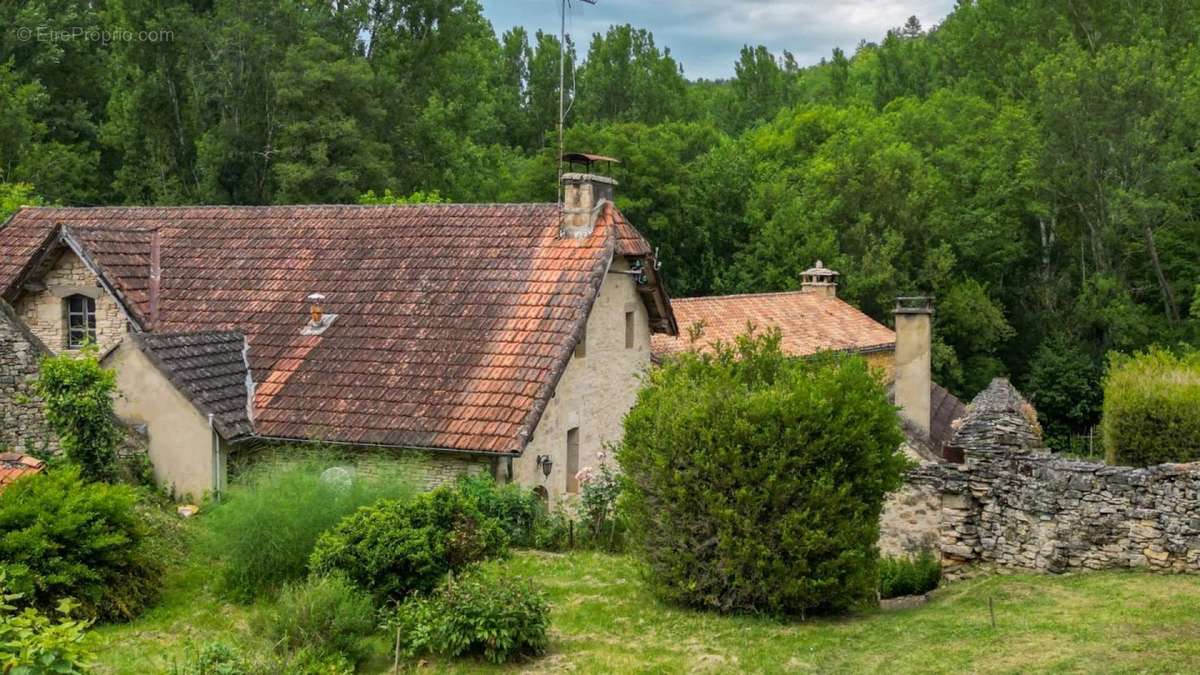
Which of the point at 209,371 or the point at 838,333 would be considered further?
the point at 838,333

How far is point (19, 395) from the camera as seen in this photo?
17.5 metres

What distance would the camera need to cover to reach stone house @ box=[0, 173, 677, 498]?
58.1ft

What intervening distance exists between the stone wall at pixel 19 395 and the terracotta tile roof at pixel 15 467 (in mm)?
2451

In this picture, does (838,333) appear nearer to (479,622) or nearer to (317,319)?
(317,319)

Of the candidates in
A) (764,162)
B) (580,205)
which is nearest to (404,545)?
(580,205)

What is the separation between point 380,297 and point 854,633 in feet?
38.9

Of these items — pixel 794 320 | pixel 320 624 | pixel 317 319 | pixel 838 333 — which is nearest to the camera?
pixel 320 624

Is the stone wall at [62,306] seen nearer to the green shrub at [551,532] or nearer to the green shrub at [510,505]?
the green shrub at [510,505]

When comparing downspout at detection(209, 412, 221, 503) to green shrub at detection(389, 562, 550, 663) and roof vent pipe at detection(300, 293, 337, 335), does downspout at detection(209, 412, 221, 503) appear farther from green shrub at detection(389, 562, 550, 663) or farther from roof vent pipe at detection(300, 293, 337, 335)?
green shrub at detection(389, 562, 550, 663)

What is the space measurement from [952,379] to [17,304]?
1354 inches

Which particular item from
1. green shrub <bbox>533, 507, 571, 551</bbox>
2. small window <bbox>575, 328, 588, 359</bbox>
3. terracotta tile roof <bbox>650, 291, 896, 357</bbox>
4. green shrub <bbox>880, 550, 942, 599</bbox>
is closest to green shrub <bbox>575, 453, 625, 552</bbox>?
Result: green shrub <bbox>533, 507, 571, 551</bbox>

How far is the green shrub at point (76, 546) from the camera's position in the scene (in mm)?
12109

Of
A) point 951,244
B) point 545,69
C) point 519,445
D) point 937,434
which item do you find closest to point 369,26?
point 545,69

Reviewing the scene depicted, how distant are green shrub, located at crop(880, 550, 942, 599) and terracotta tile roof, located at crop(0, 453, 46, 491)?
11.3 m
